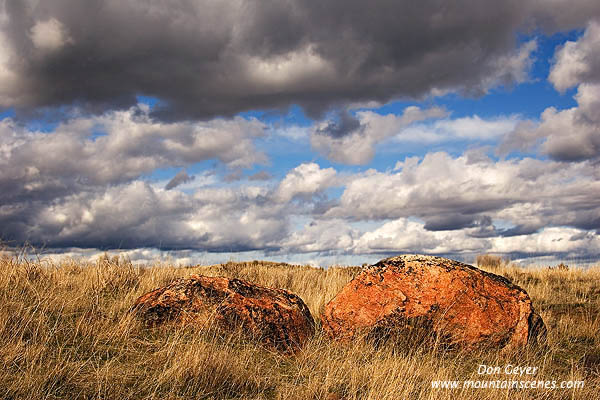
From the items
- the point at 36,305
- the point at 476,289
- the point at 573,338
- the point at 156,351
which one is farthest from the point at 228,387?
the point at 573,338

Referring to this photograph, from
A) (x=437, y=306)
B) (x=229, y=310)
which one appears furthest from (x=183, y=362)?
(x=437, y=306)

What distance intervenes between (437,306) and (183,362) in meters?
3.85

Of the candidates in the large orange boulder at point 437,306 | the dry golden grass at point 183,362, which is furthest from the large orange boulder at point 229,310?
the large orange boulder at point 437,306

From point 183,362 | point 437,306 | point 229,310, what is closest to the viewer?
point 183,362

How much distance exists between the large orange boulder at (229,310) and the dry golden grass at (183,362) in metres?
0.25

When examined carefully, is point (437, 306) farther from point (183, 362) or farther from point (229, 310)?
point (183, 362)

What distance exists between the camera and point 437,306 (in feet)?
21.5

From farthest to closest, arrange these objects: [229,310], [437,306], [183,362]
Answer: [437,306] < [229,310] < [183,362]

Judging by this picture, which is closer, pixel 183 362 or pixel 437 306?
pixel 183 362

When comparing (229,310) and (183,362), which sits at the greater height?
(229,310)

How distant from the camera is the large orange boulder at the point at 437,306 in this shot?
6477 millimetres

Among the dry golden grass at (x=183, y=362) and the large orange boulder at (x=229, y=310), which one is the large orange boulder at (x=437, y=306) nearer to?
the dry golden grass at (x=183, y=362)

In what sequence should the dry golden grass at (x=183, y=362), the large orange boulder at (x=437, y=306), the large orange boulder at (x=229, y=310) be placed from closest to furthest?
the dry golden grass at (x=183, y=362)
the large orange boulder at (x=229, y=310)
the large orange boulder at (x=437, y=306)

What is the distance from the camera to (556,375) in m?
5.64
